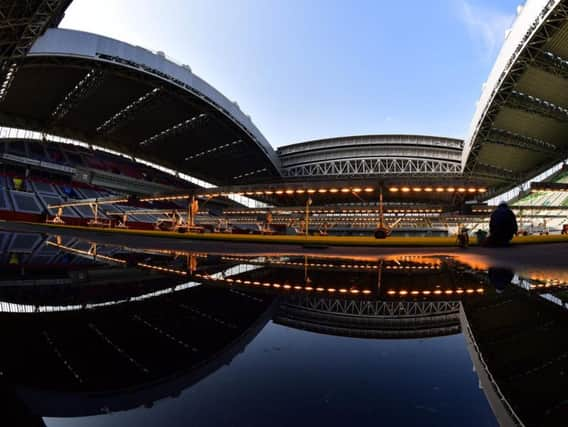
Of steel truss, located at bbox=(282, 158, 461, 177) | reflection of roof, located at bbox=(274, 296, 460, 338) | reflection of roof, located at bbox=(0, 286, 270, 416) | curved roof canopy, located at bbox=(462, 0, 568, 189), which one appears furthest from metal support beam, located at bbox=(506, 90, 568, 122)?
reflection of roof, located at bbox=(0, 286, 270, 416)

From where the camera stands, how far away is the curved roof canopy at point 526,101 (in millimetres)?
21297

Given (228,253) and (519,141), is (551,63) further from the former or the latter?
(228,253)

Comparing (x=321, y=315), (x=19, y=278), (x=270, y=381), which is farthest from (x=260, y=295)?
(x=19, y=278)

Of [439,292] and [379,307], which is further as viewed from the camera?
[439,292]

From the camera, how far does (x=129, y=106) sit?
36875 millimetres

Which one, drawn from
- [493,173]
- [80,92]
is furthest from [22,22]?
[493,173]

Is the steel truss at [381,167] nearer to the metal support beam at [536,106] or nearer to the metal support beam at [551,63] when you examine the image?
the metal support beam at [536,106]

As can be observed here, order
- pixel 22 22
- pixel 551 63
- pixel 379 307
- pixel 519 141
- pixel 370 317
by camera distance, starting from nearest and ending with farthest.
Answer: pixel 370 317 < pixel 379 307 < pixel 22 22 < pixel 551 63 < pixel 519 141

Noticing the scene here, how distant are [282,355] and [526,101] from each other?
131 ft

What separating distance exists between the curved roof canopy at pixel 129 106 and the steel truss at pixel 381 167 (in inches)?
345

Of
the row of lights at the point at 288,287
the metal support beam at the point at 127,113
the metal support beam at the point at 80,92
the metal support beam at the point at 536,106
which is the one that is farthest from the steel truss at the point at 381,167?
the row of lights at the point at 288,287

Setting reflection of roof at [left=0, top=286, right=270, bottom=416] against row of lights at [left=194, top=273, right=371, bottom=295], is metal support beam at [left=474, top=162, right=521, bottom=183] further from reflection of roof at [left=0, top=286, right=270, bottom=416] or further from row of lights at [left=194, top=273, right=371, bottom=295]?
reflection of roof at [left=0, top=286, right=270, bottom=416]

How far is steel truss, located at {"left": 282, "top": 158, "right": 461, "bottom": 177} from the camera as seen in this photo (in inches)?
1834

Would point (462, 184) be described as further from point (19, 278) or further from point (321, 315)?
point (19, 278)
